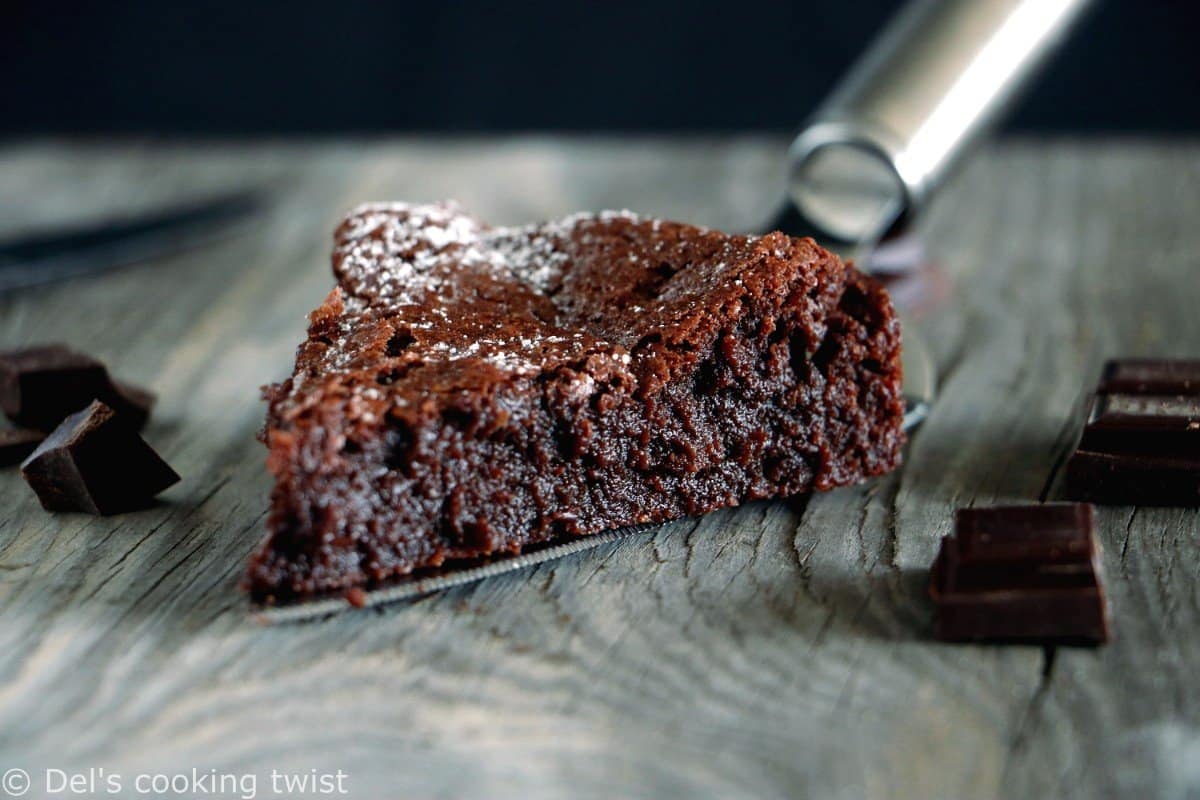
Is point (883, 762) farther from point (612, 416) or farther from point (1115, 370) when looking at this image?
point (1115, 370)

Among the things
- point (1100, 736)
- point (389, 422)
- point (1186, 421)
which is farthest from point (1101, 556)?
point (389, 422)

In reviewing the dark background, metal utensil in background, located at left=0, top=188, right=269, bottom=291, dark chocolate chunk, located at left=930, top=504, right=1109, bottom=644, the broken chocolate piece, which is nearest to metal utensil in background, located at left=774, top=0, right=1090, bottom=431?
the broken chocolate piece

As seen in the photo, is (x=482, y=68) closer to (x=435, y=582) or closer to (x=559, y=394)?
(x=559, y=394)

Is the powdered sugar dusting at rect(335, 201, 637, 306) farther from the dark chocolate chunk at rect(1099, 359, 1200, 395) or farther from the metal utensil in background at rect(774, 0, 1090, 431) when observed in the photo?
the dark chocolate chunk at rect(1099, 359, 1200, 395)

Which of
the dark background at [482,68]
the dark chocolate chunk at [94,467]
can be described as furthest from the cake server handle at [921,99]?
the dark background at [482,68]

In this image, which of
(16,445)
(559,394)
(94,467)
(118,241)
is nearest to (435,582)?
(559,394)
